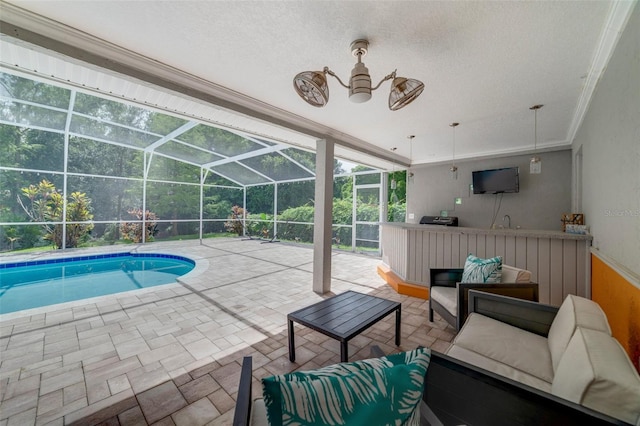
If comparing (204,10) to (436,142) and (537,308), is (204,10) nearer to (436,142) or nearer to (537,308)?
(537,308)

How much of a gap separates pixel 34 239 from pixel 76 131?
12.0ft

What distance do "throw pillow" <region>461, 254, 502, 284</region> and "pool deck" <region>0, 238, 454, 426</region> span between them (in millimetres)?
695

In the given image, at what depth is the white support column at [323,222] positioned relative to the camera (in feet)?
13.3

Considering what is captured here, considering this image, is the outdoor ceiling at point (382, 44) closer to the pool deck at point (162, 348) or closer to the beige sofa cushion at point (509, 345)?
the beige sofa cushion at point (509, 345)

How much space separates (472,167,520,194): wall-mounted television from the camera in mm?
5156

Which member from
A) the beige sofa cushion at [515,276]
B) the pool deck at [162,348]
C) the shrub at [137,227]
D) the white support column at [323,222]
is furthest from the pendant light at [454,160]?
the shrub at [137,227]

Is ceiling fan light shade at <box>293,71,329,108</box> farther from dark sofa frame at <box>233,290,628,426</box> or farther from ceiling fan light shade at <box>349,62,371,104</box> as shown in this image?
dark sofa frame at <box>233,290,628,426</box>

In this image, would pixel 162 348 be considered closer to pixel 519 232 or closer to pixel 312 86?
pixel 312 86

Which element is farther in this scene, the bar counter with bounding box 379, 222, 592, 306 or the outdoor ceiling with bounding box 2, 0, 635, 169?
the bar counter with bounding box 379, 222, 592, 306

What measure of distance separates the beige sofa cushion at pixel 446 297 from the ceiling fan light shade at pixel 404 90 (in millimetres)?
1973

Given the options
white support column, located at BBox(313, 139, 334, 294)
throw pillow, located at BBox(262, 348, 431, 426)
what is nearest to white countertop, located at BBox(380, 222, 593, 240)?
white support column, located at BBox(313, 139, 334, 294)

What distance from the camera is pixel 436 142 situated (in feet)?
16.0

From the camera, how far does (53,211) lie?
290 inches

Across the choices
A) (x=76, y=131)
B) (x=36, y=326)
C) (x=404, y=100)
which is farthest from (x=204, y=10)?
(x=76, y=131)
